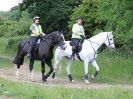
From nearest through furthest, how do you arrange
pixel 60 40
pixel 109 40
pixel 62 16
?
pixel 60 40 < pixel 109 40 < pixel 62 16

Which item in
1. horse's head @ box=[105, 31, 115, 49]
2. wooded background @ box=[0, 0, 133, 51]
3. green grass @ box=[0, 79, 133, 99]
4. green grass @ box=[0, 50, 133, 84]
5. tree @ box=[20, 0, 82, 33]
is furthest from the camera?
tree @ box=[20, 0, 82, 33]

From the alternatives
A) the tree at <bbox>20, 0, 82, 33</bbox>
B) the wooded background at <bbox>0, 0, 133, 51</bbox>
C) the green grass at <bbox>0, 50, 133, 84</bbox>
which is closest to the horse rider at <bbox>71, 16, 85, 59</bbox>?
the green grass at <bbox>0, 50, 133, 84</bbox>

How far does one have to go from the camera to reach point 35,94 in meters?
12.4

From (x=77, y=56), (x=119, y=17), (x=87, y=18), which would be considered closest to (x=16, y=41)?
(x=87, y=18)

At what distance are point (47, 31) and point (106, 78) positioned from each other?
22.8m

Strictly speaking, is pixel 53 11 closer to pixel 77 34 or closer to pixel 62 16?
pixel 62 16

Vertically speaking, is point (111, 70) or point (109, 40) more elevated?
point (109, 40)

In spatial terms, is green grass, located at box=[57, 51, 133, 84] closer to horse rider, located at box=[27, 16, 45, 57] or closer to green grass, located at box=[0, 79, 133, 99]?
horse rider, located at box=[27, 16, 45, 57]

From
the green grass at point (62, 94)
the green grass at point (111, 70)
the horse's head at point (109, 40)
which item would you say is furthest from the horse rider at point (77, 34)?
the green grass at point (62, 94)

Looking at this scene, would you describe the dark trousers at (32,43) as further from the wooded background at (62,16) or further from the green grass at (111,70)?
the wooded background at (62,16)

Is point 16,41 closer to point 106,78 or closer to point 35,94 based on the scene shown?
point 106,78

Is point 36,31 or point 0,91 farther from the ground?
point 36,31

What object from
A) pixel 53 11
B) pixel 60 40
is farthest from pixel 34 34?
pixel 53 11

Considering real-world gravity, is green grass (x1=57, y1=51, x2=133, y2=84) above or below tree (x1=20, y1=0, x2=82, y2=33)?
below
